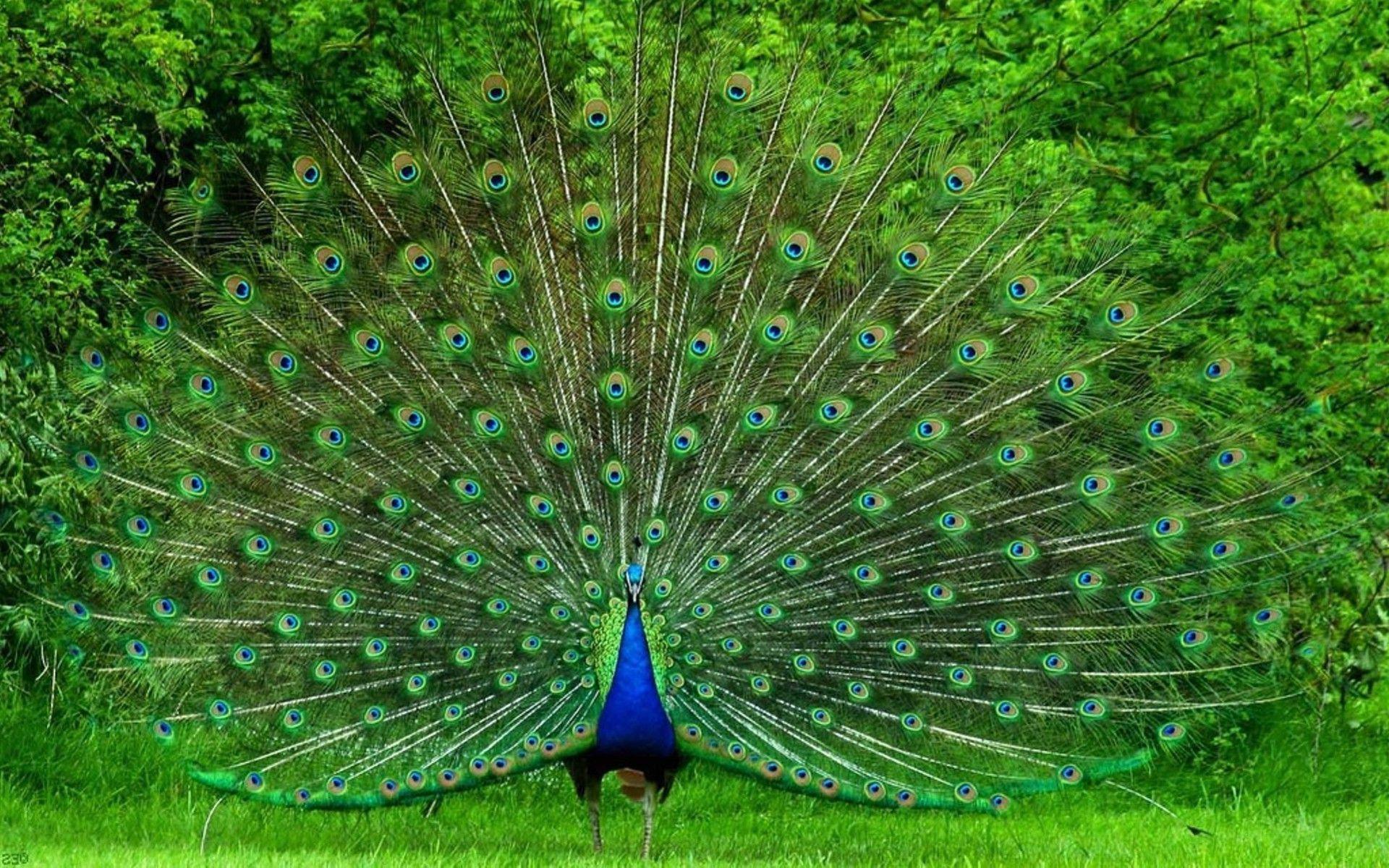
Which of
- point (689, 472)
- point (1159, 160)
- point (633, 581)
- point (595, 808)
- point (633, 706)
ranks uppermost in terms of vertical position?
point (1159, 160)

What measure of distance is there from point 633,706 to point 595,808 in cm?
66

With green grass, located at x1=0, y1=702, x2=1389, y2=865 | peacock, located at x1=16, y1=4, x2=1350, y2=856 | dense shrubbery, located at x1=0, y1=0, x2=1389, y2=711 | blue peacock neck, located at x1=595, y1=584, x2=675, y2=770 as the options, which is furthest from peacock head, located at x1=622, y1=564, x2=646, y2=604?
dense shrubbery, located at x1=0, y1=0, x2=1389, y2=711

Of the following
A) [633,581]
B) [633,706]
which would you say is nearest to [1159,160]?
[633,581]

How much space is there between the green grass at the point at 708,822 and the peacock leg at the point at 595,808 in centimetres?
10

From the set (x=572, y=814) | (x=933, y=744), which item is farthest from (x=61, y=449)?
(x=933, y=744)

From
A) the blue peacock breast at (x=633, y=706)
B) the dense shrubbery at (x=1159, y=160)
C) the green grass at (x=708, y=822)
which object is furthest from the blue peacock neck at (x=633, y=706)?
the dense shrubbery at (x=1159, y=160)

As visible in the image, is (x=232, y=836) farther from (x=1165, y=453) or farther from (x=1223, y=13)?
(x=1223, y=13)

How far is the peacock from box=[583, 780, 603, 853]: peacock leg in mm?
21

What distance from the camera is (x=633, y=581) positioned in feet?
20.5

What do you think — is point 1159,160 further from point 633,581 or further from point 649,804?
point 649,804

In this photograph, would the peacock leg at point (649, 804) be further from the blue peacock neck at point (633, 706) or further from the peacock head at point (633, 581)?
the peacock head at point (633, 581)

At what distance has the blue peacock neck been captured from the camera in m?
6.34

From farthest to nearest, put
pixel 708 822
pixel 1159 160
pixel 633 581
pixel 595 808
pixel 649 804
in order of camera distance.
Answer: pixel 1159 160 < pixel 708 822 < pixel 595 808 < pixel 649 804 < pixel 633 581

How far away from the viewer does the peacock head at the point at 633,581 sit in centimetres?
625
